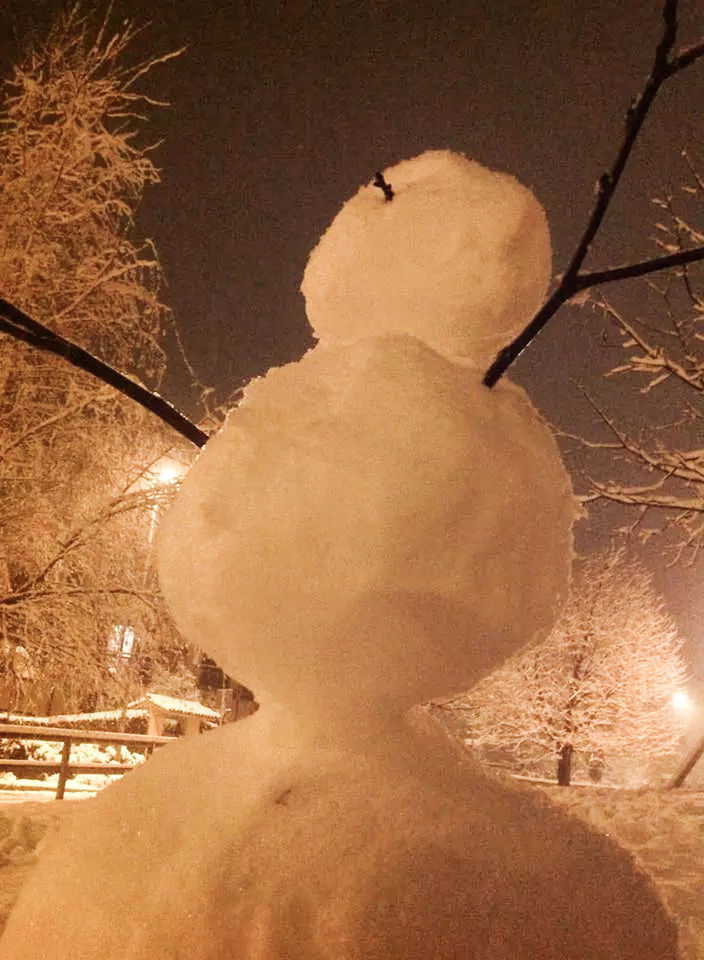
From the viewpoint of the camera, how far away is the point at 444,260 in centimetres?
148

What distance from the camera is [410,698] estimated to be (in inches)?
55.3

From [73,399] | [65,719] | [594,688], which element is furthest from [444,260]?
[594,688]

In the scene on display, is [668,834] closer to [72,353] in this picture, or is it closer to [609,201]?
[609,201]

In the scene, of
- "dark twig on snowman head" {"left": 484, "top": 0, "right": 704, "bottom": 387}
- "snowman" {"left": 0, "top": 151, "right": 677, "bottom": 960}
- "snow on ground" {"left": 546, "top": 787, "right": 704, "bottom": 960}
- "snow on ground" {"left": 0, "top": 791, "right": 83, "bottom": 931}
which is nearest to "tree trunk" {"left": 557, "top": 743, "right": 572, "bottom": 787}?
"snow on ground" {"left": 546, "top": 787, "right": 704, "bottom": 960}

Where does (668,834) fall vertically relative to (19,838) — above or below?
above

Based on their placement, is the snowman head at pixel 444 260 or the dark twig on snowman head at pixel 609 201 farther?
the snowman head at pixel 444 260

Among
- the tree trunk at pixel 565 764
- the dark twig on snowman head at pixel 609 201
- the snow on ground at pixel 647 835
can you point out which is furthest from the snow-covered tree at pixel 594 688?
the dark twig on snowman head at pixel 609 201

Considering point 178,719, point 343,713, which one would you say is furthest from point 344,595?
point 178,719

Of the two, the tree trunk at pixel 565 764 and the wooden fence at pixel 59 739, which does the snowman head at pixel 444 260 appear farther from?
the tree trunk at pixel 565 764

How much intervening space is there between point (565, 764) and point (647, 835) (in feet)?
41.5

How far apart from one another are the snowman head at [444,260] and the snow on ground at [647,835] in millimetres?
3100

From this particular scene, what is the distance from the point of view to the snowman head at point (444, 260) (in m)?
1.48

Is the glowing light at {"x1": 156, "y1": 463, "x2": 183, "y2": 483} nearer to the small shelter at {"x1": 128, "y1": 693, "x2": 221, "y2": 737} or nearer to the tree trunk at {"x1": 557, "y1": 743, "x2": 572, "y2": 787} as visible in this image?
the small shelter at {"x1": 128, "y1": 693, "x2": 221, "y2": 737}

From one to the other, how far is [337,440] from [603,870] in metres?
0.80
